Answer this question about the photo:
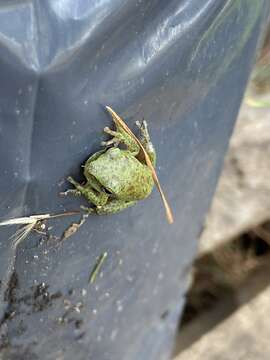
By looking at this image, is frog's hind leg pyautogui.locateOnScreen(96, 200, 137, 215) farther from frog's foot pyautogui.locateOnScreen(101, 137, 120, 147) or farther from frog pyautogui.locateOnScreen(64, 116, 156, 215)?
frog's foot pyautogui.locateOnScreen(101, 137, 120, 147)

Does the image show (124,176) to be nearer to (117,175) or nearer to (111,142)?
(117,175)

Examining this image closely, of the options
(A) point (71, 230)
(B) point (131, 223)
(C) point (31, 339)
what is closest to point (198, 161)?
(B) point (131, 223)

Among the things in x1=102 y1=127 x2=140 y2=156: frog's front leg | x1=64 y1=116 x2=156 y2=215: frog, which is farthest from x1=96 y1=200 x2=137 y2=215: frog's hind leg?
x1=102 y1=127 x2=140 y2=156: frog's front leg

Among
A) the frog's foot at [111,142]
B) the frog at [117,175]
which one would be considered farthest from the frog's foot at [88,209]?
the frog's foot at [111,142]

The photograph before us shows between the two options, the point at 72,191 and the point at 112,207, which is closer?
the point at 72,191

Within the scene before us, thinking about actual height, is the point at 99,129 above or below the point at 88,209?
above

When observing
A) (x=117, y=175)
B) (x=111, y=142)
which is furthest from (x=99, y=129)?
(x=117, y=175)

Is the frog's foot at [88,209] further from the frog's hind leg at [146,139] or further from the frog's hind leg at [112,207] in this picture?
the frog's hind leg at [146,139]
